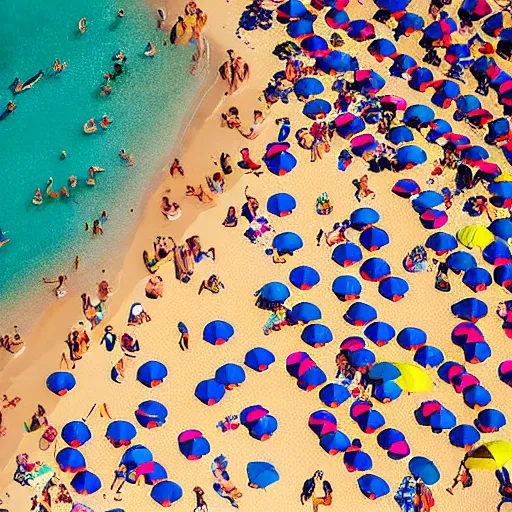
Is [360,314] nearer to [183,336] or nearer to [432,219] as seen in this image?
[432,219]

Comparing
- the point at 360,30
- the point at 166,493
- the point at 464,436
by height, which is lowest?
the point at 464,436

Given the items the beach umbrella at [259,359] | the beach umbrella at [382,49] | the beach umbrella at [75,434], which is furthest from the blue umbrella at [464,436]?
the beach umbrella at [382,49]

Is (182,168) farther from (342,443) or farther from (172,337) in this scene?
(342,443)

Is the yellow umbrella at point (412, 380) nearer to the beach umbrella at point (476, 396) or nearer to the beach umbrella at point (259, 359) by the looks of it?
the beach umbrella at point (476, 396)

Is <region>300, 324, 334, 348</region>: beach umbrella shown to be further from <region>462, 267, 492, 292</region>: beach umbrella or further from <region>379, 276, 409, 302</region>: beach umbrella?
<region>462, 267, 492, 292</region>: beach umbrella

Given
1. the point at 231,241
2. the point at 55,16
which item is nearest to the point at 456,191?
the point at 231,241

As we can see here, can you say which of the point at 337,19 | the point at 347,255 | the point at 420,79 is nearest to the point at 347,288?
the point at 347,255
